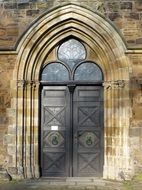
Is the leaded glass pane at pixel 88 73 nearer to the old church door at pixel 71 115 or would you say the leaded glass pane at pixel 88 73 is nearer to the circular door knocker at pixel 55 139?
the old church door at pixel 71 115

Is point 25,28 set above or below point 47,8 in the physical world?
below

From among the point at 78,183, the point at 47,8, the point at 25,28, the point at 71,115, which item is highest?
the point at 47,8

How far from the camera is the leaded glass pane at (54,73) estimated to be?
8820 millimetres

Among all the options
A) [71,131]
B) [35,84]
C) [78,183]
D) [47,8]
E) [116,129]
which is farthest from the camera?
[71,131]

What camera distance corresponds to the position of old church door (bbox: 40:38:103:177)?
875cm

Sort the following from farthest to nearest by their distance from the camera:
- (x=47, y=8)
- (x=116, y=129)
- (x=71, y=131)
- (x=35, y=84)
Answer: (x=71, y=131), (x=35, y=84), (x=47, y=8), (x=116, y=129)

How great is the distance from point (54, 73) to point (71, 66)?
1.54 feet

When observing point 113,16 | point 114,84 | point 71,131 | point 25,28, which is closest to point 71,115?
point 71,131

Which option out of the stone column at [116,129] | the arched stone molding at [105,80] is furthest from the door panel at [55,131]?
the stone column at [116,129]

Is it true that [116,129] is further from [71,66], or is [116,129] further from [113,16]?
[113,16]

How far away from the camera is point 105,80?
859cm

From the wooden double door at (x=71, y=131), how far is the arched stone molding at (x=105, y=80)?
1.03ft

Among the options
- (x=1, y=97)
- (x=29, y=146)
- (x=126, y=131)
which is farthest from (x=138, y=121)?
(x=1, y=97)

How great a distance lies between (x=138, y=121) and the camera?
26.8 feet
